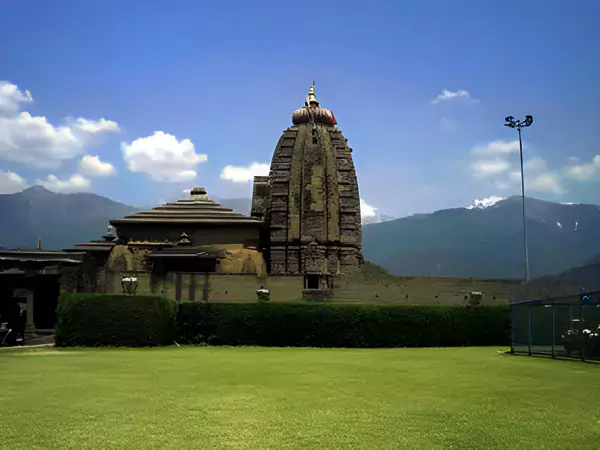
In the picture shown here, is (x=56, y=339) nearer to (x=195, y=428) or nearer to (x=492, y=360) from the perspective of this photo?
(x=492, y=360)

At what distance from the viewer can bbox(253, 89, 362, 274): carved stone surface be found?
46.4 metres

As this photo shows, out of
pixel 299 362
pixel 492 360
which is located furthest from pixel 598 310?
pixel 299 362

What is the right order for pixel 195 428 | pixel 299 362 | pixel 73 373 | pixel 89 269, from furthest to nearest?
pixel 89 269
pixel 299 362
pixel 73 373
pixel 195 428

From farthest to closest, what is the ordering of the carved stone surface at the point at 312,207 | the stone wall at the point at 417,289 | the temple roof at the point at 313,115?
the temple roof at the point at 313,115
the carved stone surface at the point at 312,207
the stone wall at the point at 417,289

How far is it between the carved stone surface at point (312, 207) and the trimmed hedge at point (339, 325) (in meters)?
19.8

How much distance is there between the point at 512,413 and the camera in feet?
30.4

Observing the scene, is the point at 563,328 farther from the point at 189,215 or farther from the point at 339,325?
the point at 189,215

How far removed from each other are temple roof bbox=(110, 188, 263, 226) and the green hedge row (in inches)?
706

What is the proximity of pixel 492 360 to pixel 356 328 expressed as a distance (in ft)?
25.2

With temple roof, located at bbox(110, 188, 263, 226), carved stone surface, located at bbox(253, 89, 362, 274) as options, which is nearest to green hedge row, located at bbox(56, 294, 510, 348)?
temple roof, located at bbox(110, 188, 263, 226)

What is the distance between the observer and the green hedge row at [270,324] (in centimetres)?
2250

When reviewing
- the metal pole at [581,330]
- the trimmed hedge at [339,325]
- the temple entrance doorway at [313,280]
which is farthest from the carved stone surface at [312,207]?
the metal pole at [581,330]

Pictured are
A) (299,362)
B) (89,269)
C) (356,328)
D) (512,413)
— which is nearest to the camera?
(512,413)

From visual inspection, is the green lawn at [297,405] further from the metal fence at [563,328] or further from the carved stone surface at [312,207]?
the carved stone surface at [312,207]
